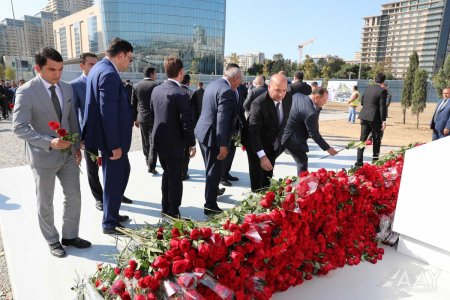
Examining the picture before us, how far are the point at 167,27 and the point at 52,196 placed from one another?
67324 mm

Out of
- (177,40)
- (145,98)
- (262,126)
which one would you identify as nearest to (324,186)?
(262,126)

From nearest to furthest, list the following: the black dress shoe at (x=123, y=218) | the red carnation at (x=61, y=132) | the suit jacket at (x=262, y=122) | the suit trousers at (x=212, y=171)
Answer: the red carnation at (x=61, y=132), the suit jacket at (x=262, y=122), the black dress shoe at (x=123, y=218), the suit trousers at (x=212, y=171)

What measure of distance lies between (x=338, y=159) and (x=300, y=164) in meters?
3.28

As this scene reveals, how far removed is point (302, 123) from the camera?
3959 millimetres

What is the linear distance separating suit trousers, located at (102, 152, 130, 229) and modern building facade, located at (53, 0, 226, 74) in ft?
195

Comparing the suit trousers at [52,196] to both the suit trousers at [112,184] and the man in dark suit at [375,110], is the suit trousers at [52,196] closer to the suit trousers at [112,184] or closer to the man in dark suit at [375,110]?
the suit trousers at [112,184]

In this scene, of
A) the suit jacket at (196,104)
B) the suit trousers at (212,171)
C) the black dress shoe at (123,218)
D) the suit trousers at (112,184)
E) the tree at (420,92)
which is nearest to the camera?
the suit trousers at (112,184)

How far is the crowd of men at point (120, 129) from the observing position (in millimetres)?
2729

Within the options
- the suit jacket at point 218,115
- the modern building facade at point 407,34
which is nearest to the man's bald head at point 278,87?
the suit jacket at point 218,115

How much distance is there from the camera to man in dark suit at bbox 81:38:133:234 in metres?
2.90

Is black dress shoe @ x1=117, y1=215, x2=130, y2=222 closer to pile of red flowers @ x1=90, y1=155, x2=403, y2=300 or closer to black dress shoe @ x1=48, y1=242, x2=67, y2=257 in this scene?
black dress shoe @ x1=48, y1=242, x2=67, y2=257

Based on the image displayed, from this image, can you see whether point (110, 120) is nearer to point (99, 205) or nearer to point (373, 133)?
point (99, 205)

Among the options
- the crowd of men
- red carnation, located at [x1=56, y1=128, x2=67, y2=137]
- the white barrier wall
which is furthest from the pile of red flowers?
red carnation, located at [x1=56, y1=128, x2=67, y2=137]

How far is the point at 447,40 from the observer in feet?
290
